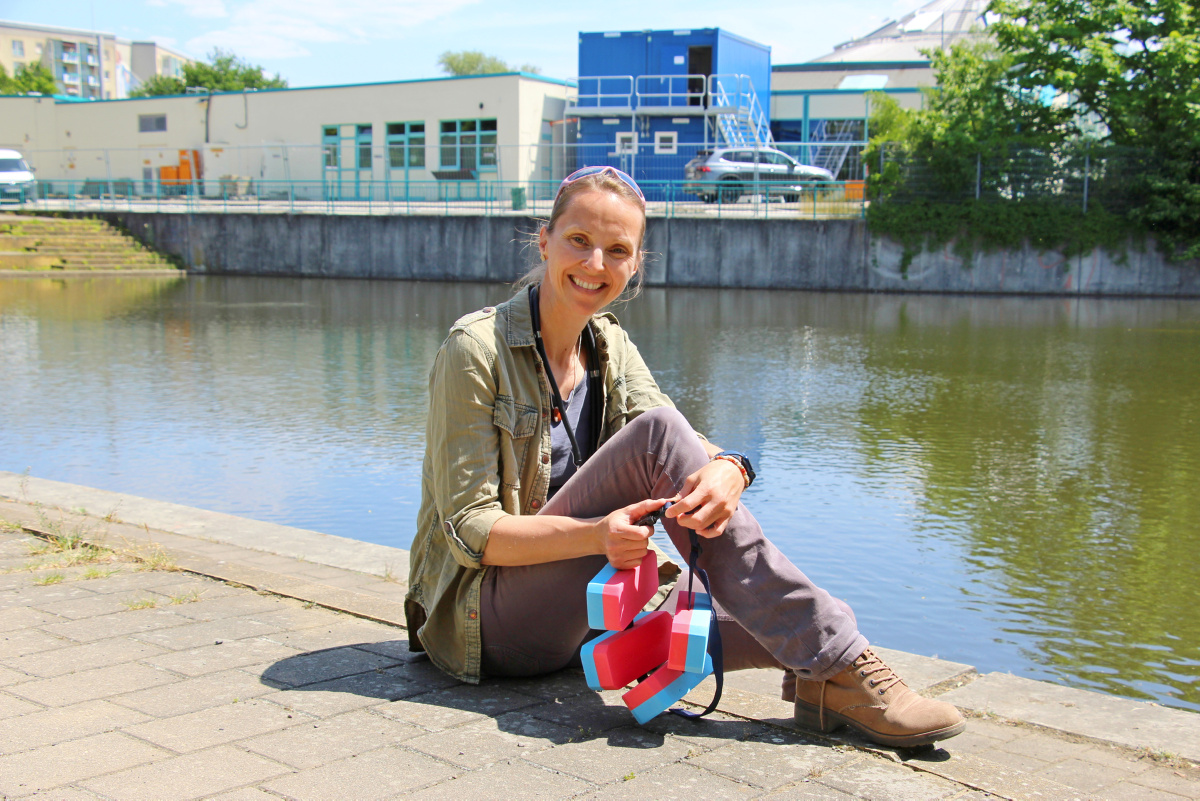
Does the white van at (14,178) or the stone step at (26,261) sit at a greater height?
the white van at (14,178)

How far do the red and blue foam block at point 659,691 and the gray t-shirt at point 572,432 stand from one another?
61 centimetres

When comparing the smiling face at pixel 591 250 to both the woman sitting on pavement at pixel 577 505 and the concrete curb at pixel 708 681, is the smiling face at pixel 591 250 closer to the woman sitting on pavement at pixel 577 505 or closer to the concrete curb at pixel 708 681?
the woman sitting on pavement at pixel 577 505

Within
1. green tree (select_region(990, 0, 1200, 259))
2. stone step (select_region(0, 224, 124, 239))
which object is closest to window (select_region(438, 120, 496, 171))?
stone step (select_region(0, 224, 124, 239))

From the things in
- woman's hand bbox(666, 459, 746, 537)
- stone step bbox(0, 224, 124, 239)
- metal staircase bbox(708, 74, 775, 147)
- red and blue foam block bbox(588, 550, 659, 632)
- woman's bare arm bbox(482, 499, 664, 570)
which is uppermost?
metal staircase bbox(708, 74, 775, 147)

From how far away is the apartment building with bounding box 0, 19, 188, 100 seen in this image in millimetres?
111312

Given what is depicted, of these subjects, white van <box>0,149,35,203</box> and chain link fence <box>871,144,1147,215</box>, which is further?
white van <box>0,149,35,203</box>

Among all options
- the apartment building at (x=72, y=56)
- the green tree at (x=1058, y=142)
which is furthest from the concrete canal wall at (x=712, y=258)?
the apartment building at (x=72, y=56)

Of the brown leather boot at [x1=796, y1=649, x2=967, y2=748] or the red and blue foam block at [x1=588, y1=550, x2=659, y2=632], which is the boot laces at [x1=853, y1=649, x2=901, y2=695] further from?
the red and blue foam block at [x1=588, y1=550, x2=659, y2=632]

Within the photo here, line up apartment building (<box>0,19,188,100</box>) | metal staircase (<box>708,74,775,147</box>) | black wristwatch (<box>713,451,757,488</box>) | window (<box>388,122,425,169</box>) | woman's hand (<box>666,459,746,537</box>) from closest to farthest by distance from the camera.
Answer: woman's hand (<box>666,459,746,537</box>), black wristwatch (<box>713,451,757,488</box>), metal staircase (<box>708,74,775,147</box>), window (<box>388,122,425,169</box>), apartment building (<box>0,19,188,100</box>)

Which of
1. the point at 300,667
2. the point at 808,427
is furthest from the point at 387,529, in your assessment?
the point at 808,427

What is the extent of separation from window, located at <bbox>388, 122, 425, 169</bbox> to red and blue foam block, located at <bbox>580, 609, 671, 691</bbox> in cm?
3695

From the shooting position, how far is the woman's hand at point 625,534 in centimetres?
244

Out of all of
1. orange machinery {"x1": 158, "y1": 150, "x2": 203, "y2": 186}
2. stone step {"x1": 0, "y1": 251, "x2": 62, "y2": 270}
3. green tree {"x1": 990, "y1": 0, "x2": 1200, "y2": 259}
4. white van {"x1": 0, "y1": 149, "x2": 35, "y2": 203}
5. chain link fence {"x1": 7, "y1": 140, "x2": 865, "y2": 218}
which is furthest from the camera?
orange machinery {"x1": 158, "y1": 150, "x2": 203, "y2": 186}

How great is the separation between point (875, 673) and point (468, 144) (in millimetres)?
38677
